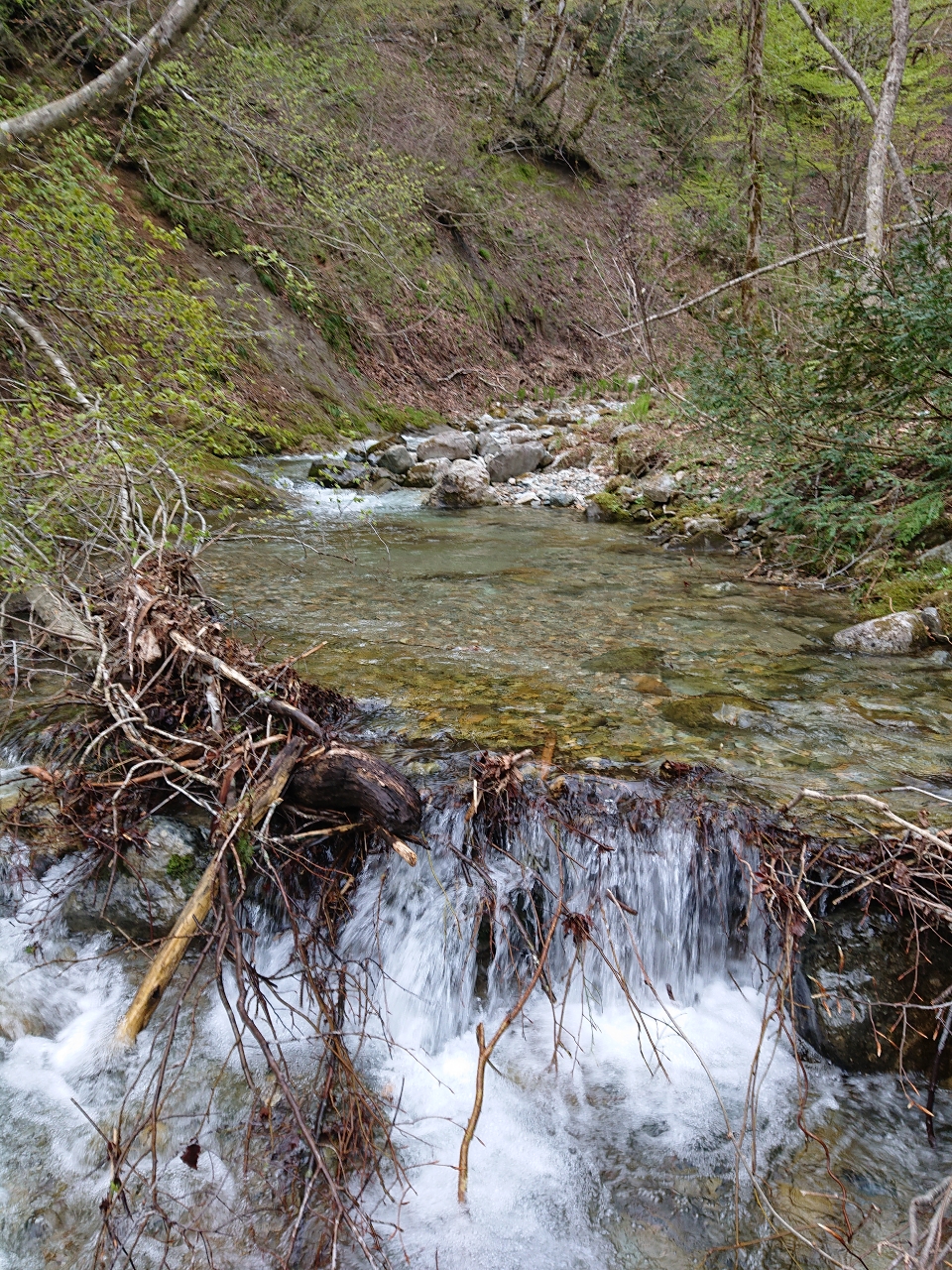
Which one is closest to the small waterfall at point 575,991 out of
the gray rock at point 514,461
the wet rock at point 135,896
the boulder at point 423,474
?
the wet rock at point 135,896

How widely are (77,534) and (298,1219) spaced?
12.1 ft

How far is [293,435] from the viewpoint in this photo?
38.0 ft

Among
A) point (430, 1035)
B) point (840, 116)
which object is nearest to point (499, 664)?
point (430, 1035)

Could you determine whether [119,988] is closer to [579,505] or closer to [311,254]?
[579,505]

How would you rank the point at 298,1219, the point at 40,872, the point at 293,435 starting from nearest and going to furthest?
the point at 298,1219
the point at 40,872
the point at 293,435

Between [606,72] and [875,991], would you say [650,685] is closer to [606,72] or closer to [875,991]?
[875,991]

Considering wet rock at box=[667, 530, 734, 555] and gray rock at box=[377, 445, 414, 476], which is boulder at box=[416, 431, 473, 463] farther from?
wet rock at box=[667, 530, 734, 555]

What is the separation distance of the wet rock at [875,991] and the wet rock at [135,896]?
7.52ft

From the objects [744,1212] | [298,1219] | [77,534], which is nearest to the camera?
[298,1219]

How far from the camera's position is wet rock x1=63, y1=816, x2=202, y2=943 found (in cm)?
292

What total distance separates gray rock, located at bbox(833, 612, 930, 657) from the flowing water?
42cm

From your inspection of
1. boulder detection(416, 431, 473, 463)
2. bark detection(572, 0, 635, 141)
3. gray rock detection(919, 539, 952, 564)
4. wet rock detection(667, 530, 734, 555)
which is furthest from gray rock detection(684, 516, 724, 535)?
bark detection(572, 0, 635, 141)

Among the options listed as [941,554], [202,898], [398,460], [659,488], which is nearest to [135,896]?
[202,898]

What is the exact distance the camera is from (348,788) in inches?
111
